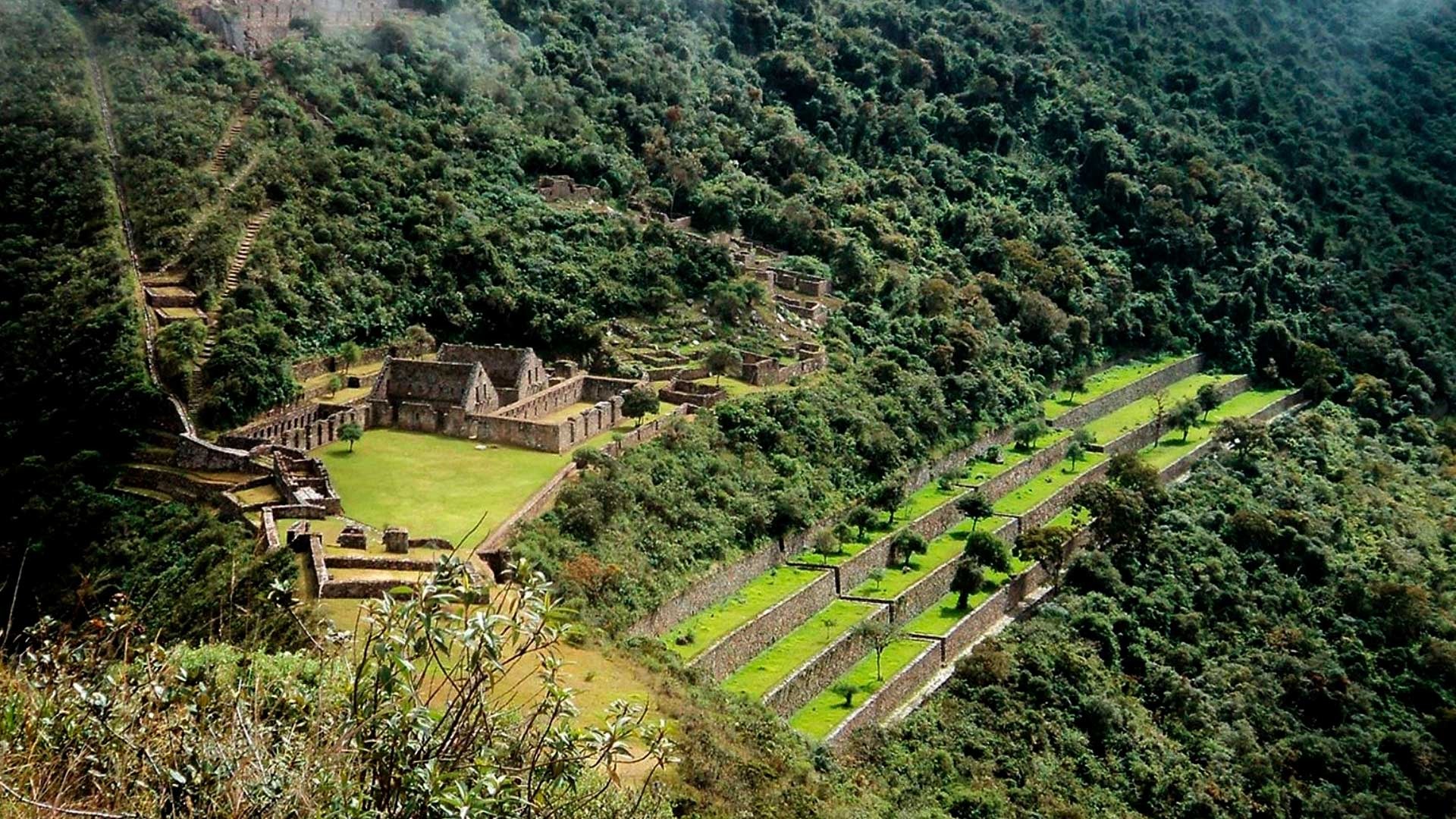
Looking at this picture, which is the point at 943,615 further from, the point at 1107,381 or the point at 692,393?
the point at 1107,381

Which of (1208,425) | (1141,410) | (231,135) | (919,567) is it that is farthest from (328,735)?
(1141,410)

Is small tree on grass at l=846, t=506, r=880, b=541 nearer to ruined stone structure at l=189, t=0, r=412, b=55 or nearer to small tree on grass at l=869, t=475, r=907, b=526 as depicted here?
small tree on grass at l=869, t=475, r=907, b=526

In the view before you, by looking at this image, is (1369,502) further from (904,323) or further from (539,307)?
(539,307)

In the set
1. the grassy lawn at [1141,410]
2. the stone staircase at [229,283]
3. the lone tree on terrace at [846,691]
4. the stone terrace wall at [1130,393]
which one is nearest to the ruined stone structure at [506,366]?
the stone staircase at [229,283]

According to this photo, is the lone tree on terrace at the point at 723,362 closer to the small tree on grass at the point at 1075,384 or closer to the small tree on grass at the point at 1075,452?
Answer: the small tree on grass at the point at 1075,452

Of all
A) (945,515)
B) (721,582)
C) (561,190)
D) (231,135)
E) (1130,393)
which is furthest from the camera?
(1130,393)

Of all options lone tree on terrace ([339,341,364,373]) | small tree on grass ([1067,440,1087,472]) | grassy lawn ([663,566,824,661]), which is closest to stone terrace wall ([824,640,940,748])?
grassy lawn ([663,566,824,661])
